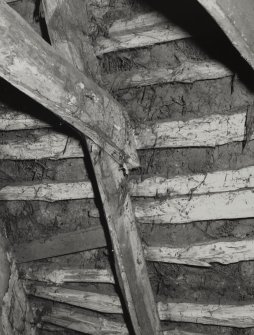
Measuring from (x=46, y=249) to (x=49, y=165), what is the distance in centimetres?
56

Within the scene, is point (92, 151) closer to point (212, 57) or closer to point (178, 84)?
point (178, 84)

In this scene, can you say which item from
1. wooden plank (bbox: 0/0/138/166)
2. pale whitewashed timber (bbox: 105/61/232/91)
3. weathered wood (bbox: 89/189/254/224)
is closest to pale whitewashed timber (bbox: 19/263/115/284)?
weathered wood (bbox: 89/189/254/224)

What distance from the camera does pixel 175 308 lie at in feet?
7.58

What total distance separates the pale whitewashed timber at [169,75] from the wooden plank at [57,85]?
0.18 meters

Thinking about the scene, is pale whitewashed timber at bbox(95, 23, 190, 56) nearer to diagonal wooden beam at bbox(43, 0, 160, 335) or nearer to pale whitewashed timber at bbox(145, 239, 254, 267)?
diagonal wooden beam at bbox(43, 0, 160, 335)

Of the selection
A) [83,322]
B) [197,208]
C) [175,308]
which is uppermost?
[197,208]

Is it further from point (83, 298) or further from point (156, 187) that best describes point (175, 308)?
point (156, 187)

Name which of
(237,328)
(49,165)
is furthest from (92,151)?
(237,328)

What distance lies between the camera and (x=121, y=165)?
6.42 ft

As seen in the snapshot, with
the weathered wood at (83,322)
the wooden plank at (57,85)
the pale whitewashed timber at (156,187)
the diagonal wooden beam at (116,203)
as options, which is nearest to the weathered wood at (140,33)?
the diagonal wooden beam at (116,203)

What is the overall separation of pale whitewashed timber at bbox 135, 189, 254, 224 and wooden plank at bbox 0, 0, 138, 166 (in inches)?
15.4

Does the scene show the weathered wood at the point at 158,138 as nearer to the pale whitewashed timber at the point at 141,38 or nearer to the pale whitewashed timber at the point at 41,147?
the pale whitewashed timber at the point at 41,147

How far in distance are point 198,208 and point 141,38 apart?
3.02ft

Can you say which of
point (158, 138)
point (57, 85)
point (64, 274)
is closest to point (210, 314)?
point (64, 274)
